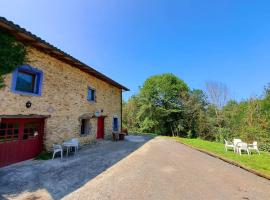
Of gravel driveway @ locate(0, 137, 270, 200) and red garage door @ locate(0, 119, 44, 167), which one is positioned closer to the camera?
gravel driveway @ locate(0, 137, 270, 200)

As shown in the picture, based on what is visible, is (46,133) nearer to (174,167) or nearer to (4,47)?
(4,47)

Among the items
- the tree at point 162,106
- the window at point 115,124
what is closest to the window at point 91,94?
the window at point 115,124

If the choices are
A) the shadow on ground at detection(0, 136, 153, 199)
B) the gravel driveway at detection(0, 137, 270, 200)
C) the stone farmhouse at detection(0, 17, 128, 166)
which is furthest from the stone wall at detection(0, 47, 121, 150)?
the gravel driveway at detection(0, 137, 270, 200)

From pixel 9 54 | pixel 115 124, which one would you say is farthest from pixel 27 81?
pixel 115 124

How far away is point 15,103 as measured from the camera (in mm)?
7113

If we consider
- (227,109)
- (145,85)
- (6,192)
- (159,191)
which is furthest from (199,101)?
(6,192)

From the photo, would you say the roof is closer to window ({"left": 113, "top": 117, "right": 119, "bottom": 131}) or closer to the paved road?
the paved road

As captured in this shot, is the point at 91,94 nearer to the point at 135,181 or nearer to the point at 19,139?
the point at 19,139

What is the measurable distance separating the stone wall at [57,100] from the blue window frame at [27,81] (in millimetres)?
195

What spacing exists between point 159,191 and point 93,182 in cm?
197

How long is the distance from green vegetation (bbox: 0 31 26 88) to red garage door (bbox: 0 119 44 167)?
178cm

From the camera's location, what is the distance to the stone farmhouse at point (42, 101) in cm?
693

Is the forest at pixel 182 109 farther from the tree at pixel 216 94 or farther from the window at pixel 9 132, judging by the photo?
the window at pixel 9 132

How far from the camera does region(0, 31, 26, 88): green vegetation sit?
21.4 feet
